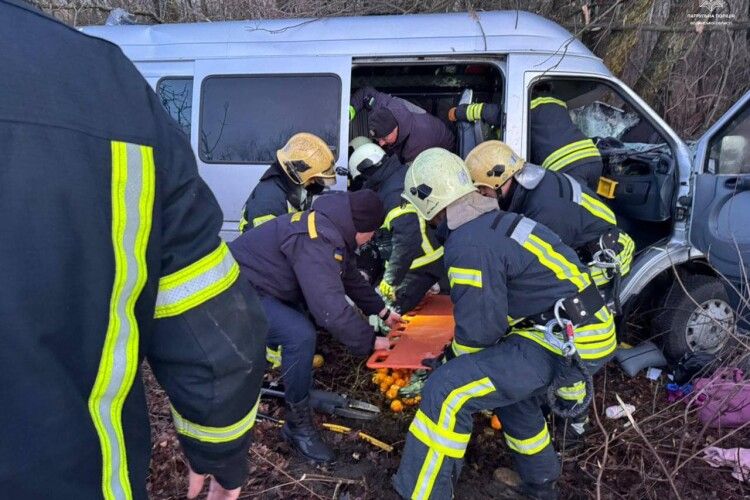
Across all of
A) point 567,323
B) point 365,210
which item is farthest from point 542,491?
point 365,210

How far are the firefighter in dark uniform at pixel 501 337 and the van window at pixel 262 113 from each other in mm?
1647

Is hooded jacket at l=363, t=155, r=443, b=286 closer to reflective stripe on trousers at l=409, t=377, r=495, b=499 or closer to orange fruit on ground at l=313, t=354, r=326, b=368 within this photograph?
orange fruit on ground at l=313, t=354, r=326, b=368

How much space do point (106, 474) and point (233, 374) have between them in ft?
0.99

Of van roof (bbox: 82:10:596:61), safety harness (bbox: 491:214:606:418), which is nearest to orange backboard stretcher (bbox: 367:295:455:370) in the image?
safety harness (bbox: 491:214:606:418)

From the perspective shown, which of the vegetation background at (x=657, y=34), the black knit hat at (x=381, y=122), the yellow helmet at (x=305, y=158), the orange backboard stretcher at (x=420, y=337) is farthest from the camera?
the vegetation background at (x=657, y=34)

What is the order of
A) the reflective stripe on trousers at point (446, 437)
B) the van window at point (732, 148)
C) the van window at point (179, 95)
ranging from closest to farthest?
the reflective stripe on trousers at point (446, 437) → the van window at point (732, 148) → the van window at point (179, 95)

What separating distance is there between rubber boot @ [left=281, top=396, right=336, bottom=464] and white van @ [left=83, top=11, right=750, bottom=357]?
1794 millimetres

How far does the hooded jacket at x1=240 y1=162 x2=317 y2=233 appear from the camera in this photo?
3.98m

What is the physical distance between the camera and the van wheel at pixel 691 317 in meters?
4.06

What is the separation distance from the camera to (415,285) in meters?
4.23

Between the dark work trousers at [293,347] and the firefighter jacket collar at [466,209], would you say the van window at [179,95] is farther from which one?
the firefighter jacket collar at [466,209]

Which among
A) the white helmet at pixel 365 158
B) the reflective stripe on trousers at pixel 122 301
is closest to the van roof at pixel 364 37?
the white helmet at pixel 365 158

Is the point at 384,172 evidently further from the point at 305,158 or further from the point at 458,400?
the point at 458,400

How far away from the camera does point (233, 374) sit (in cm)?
117
